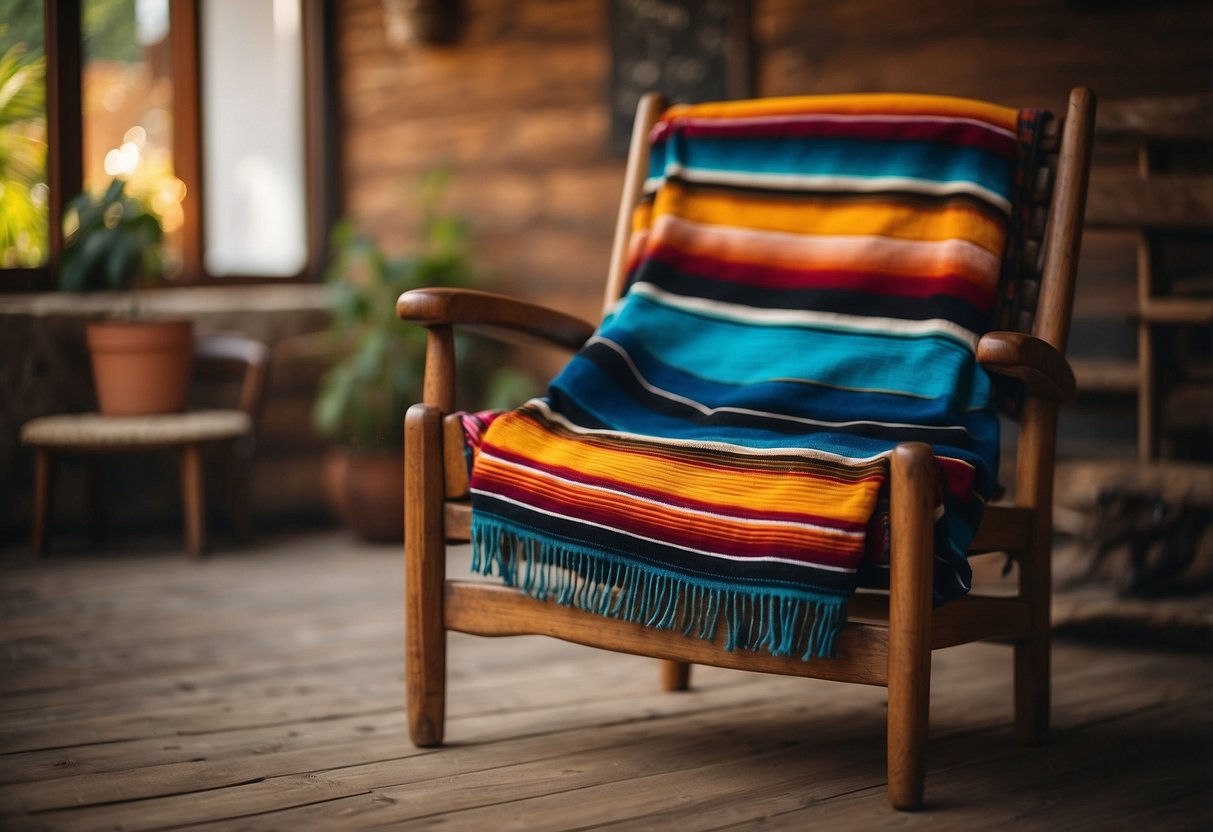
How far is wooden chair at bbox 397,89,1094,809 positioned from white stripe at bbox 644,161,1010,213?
0.36 feet

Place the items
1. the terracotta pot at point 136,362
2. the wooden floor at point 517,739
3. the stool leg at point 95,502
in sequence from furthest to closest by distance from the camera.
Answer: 1. the stool leg at point 95,502
2. the terracotta pot at point 136,362
3. the wooden floor at point 517,739

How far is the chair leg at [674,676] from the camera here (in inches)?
81.1

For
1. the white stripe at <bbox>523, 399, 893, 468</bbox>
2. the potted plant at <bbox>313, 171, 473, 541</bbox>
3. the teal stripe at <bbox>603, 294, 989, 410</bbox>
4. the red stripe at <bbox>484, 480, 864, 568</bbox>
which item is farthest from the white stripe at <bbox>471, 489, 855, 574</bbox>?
the potted plant at <bbox>313, 171, 473, 541</bbox>

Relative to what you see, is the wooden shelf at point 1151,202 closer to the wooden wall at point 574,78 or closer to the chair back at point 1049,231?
the wooden wall at point 574,78

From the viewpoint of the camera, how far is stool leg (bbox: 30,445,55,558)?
315 cm

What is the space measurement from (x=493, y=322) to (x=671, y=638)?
1.69ft

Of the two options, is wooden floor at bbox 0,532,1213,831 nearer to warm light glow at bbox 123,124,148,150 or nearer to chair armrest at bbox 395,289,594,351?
chair armrest at bbox 395,289,594,351

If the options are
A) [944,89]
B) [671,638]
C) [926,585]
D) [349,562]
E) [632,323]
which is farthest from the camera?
[349,562]

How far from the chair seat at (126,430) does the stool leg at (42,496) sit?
51 mm

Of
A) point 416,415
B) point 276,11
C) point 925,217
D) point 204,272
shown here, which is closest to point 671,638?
point 416,415

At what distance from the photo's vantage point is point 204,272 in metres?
4.00

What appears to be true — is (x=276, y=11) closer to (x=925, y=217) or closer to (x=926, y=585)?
(x=925, y=217)

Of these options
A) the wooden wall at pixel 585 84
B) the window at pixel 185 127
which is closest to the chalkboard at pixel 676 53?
the wooden wall at pixel 585 84

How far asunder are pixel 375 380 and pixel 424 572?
1.85 m
